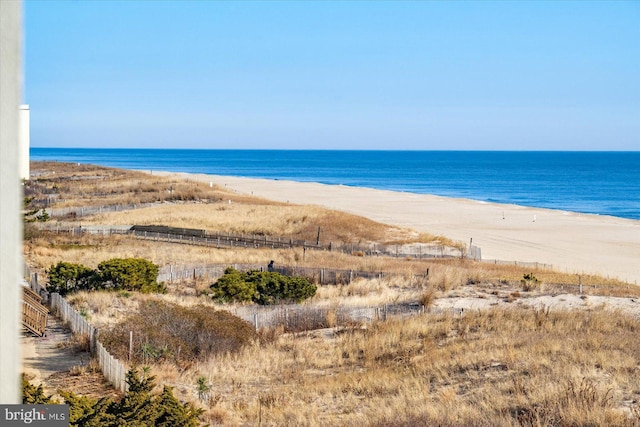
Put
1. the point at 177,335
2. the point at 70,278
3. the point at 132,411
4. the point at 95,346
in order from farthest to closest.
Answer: the point at 70,278 → the point at 177,335 → the point at 95,346 → the point at 132,411

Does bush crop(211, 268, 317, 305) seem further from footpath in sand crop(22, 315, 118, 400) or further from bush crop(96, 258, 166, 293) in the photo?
footpath in sand crop(22, 315, 118, 400)

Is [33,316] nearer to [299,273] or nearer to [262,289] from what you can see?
[262,289]

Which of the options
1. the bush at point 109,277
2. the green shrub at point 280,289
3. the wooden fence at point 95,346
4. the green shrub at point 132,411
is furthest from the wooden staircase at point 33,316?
the green shrub at point 132,411

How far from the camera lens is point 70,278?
25156 millimetres

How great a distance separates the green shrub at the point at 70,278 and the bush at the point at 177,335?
6851 mm

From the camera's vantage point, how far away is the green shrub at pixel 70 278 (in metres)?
24.8

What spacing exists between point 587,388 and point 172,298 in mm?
16097

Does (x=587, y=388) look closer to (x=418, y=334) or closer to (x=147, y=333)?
(x=418, y=334)

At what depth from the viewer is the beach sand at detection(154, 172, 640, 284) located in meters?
46.3

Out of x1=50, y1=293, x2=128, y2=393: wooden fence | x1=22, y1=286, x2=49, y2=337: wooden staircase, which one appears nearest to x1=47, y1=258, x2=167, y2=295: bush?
x1=50, y1=293, x2=128, y2=393: wooden fence

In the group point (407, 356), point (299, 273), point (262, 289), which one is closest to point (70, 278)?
point (262, 289)

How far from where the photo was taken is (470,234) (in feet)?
192

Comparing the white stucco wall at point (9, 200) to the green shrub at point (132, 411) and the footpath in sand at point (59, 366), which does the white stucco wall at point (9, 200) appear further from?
the footpath in sand at point (59, 366)

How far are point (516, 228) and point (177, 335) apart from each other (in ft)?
169
